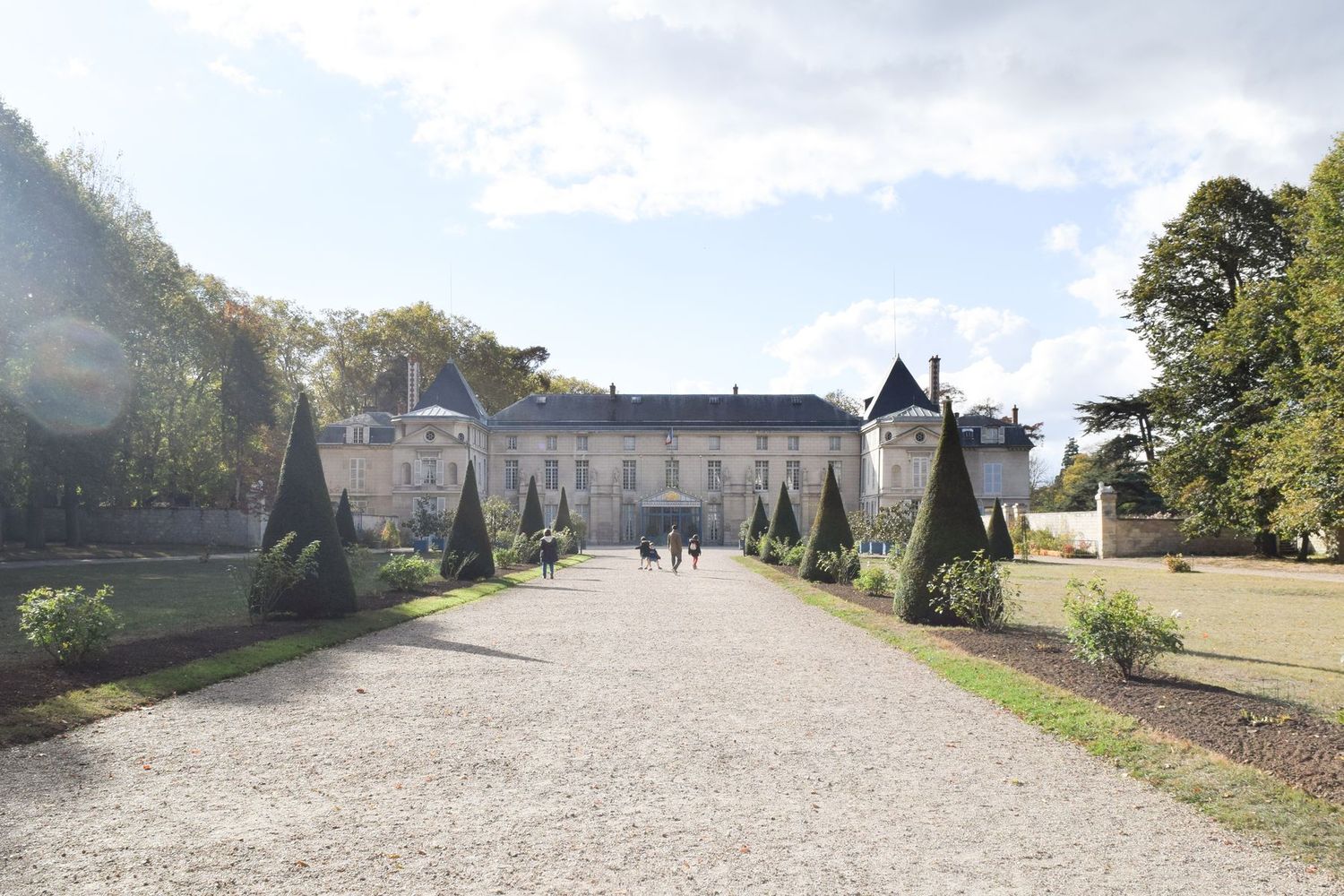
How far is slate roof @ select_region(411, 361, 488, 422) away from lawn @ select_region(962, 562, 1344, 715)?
34929 millimetres

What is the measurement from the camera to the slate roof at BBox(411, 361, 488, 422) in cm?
5175

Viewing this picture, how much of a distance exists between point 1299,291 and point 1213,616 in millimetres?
12721

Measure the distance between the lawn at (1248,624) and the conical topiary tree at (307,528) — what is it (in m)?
9.55

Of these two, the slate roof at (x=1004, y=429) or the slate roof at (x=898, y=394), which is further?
the slate roof at (x=898, y=394)

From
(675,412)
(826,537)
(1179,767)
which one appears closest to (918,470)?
(675,412)

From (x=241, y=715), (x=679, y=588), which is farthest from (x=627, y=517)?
(x=241, y=715)

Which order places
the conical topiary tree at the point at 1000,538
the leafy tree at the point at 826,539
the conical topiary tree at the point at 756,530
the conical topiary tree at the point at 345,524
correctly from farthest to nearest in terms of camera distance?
the conical topiary tree at the point at 756,530
the conical topiary tree at the point at 1000,538
the conical topiary tree at the point at 345,524
the leafy tree at the point at 826,539

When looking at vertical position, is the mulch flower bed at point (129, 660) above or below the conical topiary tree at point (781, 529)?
below

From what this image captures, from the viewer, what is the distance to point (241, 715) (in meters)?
6.83

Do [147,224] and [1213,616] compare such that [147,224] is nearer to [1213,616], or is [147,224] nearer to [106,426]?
[106,426]

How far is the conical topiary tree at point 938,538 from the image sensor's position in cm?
1233

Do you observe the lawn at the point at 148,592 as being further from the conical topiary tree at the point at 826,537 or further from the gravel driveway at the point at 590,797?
the conical topiary tree at the point at 826,537

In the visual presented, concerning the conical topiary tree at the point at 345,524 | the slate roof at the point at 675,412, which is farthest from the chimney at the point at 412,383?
the conical topiary tree at the point at 345,524

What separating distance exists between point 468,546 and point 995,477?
40.7 meters
